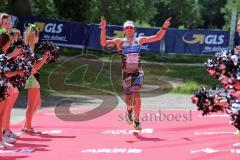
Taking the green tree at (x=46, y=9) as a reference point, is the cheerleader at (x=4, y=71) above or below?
below

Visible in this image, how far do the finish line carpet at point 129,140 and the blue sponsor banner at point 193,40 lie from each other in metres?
17.5

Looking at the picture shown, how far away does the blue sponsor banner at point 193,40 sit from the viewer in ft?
95.0

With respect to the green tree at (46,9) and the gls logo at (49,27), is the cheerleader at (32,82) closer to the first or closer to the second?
the gls logo at (49,27)

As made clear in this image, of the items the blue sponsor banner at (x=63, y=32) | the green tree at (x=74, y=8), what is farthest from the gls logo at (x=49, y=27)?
the green tree at (x=74, y=8)

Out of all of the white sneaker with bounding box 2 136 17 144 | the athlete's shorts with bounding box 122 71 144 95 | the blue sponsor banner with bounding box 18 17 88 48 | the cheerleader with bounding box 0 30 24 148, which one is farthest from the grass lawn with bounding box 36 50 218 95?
the cheerleader with bounding box 0 30 24 148

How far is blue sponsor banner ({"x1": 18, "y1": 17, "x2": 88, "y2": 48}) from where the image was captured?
30.2 meters

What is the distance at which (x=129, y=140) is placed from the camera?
28.8 feet

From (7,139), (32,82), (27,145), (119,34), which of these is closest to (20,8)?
(119,34)

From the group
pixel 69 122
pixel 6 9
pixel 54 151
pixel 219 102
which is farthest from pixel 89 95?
pixel 6 9

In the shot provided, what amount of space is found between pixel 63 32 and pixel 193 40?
7370 millimetres

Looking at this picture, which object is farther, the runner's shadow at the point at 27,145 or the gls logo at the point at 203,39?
the gls logo at the point at 203,39

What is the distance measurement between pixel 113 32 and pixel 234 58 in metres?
23.2

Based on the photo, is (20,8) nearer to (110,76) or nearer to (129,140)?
(110,76)

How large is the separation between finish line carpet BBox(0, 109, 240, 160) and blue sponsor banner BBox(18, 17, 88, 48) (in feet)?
61.6
